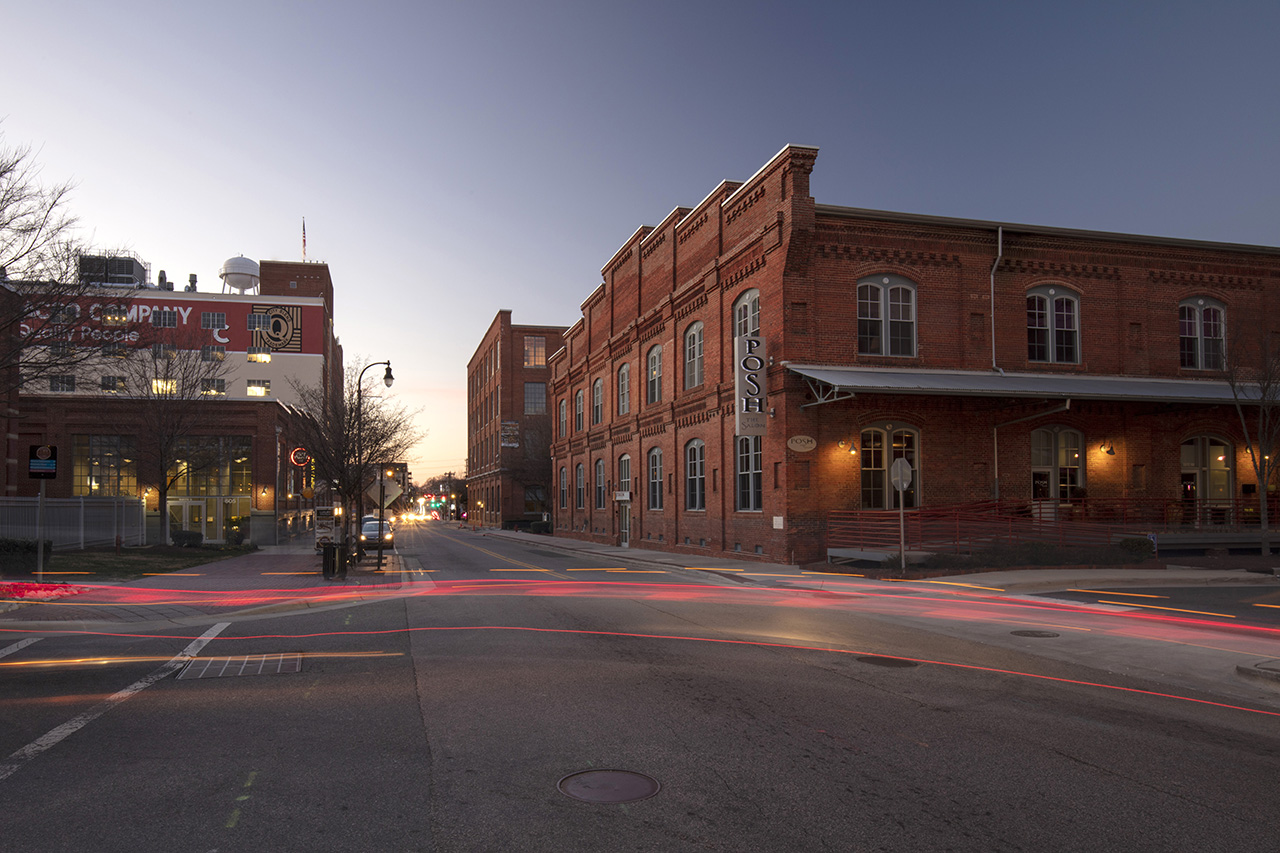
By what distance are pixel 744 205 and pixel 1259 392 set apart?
18.6m

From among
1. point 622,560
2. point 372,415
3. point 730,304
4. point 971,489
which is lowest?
point 622,560

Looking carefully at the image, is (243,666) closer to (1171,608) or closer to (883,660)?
(883,660)

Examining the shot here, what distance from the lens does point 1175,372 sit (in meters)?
31.2

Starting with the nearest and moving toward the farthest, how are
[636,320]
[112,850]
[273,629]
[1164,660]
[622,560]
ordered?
[112,850], [1164,660], [273,629], [622,560], [636,320]

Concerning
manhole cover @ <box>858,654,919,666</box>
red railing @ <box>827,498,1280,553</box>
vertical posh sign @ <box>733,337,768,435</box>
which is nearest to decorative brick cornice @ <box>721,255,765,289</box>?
vertical posh sign @ <box>733,337,768,435</box>

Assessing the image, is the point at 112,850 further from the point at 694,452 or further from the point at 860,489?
the point at 694,452

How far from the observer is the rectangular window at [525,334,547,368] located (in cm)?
8606

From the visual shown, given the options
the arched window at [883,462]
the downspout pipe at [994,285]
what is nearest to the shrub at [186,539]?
the arched window at [883,462]

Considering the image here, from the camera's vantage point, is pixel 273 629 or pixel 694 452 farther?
pixel 694 452

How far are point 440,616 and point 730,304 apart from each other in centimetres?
1907

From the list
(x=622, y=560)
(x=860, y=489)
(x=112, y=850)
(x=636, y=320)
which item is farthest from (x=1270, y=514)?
(x=112, y=850)

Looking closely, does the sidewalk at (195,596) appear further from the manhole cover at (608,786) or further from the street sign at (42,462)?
the manhole cover at (608,786)

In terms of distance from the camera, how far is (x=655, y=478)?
39.0 metres

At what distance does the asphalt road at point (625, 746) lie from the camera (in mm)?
5098
